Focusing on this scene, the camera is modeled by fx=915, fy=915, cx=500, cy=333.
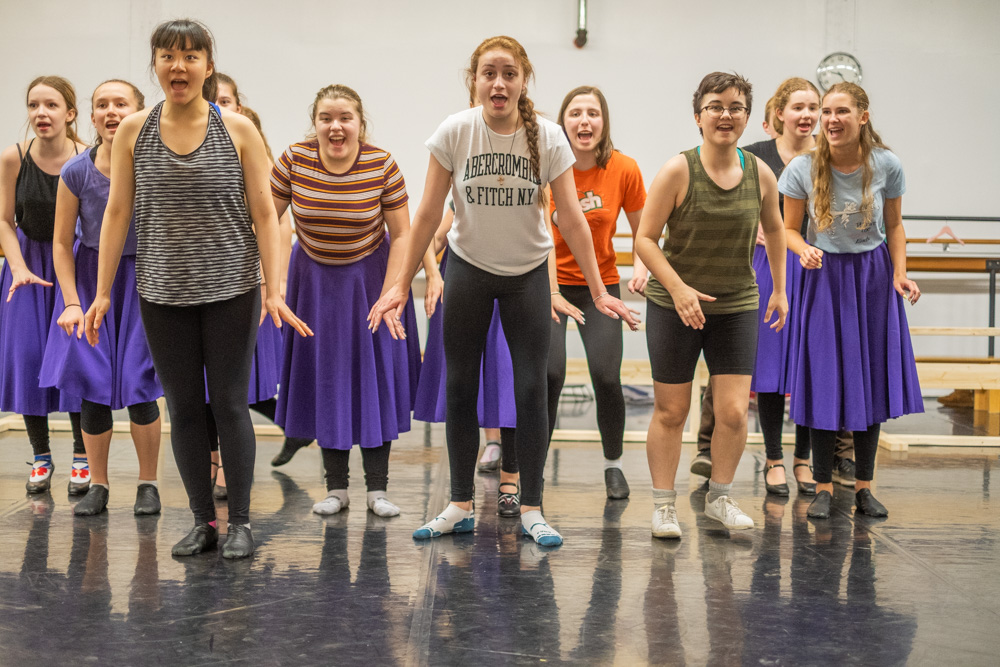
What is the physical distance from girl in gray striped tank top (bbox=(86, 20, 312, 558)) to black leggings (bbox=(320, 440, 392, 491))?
54 centimetres

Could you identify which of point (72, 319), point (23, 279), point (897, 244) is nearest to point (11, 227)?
point (23, 279)

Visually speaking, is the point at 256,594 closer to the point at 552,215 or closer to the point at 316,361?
the point at 316,361

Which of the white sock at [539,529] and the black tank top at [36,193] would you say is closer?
the white sock at [539,529]

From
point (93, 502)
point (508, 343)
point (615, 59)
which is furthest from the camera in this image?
point (615, 59)

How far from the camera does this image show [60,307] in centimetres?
301

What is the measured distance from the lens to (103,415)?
291 centimetres

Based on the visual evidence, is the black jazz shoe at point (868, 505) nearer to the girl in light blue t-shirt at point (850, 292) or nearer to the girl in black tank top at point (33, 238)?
the girl in light blue t-shirt at point (850, 292)

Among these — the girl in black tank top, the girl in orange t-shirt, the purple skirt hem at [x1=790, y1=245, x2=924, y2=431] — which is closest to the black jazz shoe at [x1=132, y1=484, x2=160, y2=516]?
the girl in black tank top

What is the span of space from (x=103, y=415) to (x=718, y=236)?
1.98 m

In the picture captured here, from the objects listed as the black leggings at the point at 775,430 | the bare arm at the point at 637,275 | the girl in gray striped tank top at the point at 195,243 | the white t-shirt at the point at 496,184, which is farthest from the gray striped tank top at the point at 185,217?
the black leggings at the point at 775,430

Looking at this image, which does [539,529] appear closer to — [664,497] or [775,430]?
[664,497]

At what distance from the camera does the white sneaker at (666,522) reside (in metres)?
2.62

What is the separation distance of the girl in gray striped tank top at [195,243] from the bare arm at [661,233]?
3.19 feet

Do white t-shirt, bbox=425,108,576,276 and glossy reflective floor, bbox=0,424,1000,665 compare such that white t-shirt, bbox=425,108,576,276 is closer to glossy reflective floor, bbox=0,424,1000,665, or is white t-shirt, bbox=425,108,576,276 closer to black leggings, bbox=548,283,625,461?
black leggings, bbox=548,283,625,461
